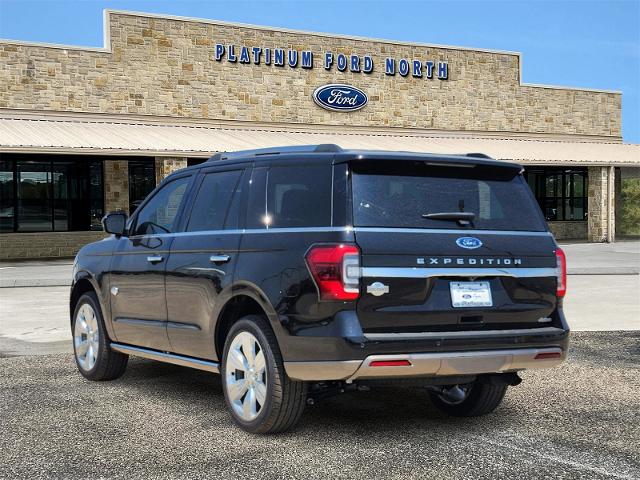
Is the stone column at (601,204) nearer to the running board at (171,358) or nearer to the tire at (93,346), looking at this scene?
the tire at (93,346)

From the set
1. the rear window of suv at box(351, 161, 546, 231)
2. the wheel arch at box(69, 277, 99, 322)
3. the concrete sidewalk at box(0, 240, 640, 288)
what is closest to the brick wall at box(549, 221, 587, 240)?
the concrete sidewalk at box(0, 240, 640, 288)

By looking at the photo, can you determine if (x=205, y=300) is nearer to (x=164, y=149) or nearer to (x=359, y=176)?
(x=359, y=176)

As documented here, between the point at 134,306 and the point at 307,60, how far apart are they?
87.7 ft

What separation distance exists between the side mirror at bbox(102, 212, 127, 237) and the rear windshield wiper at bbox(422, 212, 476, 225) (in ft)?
10.5

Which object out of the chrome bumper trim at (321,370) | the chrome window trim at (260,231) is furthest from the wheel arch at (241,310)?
the chrome window trim at (260,231)

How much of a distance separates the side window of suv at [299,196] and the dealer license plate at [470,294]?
91cm

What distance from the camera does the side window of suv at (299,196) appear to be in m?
5.98

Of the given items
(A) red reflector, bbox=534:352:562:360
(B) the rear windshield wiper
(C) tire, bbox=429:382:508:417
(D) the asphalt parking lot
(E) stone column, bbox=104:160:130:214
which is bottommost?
(D) the asphalt parking lot

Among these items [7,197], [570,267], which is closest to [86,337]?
[570,267]

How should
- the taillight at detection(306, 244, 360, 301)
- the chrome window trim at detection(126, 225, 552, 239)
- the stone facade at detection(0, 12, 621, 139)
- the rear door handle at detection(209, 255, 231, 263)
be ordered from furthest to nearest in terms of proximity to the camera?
the stone facade at detection(0, 12, 621, 139) → the rear door handle at detection(209, 255, 231, 263) → the chrome window trim at detection(126, 225, 552, 239) → the taillight at detection(306, 244, 360, 301)

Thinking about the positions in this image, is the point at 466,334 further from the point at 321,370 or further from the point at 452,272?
the point at 321,370

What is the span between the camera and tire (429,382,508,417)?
6824 mm

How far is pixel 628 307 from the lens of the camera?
14344 mm

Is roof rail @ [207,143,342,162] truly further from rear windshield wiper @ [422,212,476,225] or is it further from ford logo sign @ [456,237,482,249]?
ford logo sign @ [456,237,482,249]
